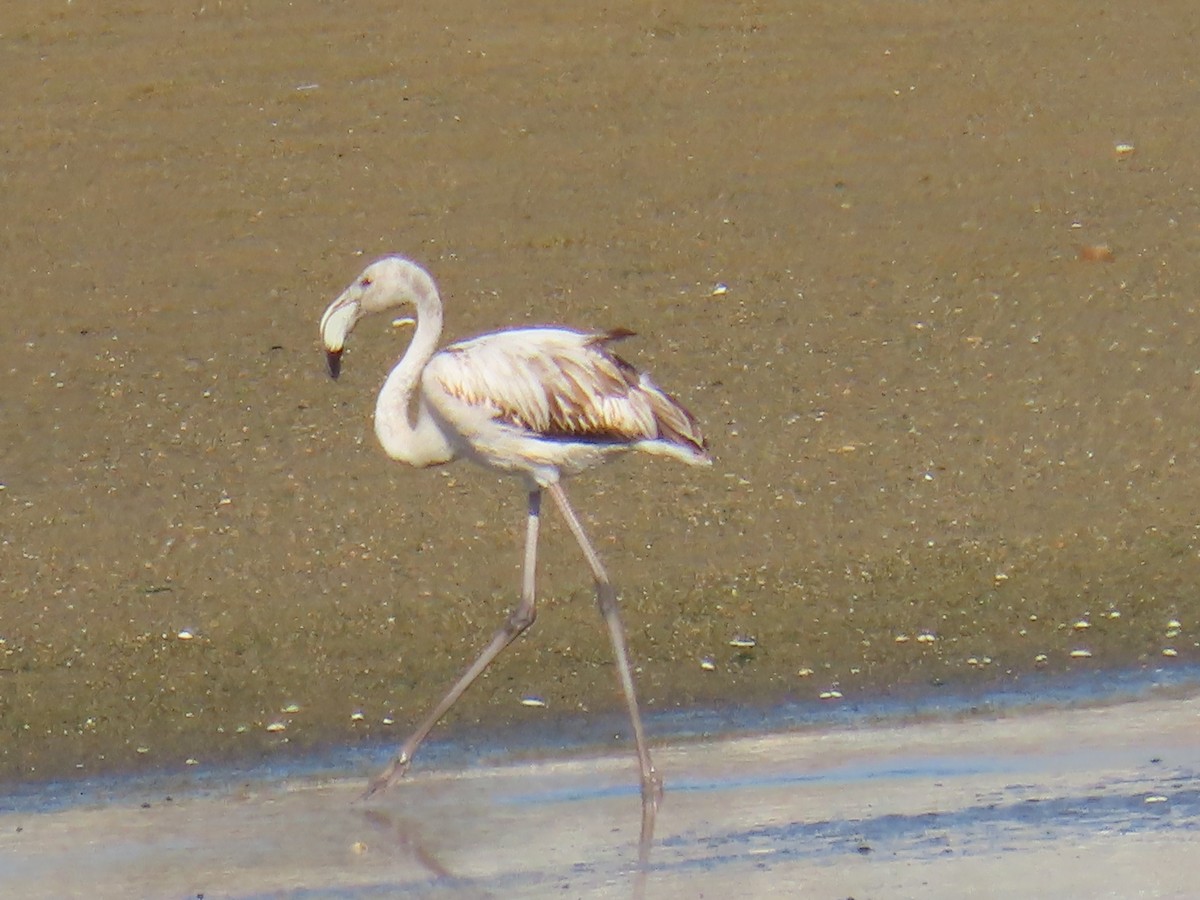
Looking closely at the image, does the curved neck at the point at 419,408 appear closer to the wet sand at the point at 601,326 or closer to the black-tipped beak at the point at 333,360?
the black-tipped beak at the point at 333,360

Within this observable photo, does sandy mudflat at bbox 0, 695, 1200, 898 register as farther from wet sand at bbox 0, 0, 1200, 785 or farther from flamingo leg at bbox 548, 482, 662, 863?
wet sand at bbox 0, 0, 1200, 785

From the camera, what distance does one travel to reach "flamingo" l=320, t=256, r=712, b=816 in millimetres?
6945

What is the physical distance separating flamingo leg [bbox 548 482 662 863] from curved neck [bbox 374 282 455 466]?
0.39 m

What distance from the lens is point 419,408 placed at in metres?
7.07

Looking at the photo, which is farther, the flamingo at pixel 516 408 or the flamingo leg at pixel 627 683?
the flamingo at pixel 516 408

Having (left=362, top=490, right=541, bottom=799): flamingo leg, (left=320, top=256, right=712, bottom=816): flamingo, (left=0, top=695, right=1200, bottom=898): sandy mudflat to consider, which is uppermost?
(left=320, top=256, right=712, bottom=816): flamingo

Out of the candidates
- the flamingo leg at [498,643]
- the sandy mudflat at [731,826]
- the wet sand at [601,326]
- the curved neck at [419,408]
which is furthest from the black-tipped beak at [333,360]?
the sandy mudflat at [731,826]

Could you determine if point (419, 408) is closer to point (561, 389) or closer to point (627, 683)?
point (561, 389)

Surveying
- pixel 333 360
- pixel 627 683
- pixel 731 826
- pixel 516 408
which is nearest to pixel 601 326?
pixel 333 360

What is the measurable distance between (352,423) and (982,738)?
142 inches

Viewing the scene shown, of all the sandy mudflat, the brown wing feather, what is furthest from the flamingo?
the sandy mudflat

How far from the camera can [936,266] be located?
37.1 ft

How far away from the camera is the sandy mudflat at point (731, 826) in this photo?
5.93 m

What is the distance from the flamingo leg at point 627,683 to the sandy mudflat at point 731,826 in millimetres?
44
